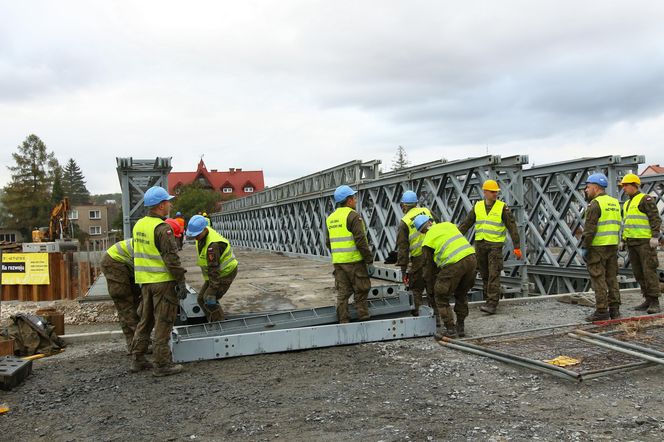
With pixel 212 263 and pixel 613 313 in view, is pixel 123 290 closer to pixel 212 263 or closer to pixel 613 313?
pixel 212 263

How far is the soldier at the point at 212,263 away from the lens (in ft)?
22.2

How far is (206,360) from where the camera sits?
6047mm

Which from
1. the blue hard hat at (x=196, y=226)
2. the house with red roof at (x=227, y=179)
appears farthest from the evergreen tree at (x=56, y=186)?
the blue hard hat at (x=196, y=226)

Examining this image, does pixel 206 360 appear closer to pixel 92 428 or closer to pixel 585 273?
pixel 92 428

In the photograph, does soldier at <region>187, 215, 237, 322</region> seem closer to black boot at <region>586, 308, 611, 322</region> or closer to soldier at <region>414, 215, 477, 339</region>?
soldier at <region>414, 215, 477, 339</region>

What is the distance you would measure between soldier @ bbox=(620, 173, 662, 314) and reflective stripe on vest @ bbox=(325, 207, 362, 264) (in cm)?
407

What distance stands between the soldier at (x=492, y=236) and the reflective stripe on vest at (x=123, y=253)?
15.3 feet

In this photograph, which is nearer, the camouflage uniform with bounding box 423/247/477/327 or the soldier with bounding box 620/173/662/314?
the camouflage uniform with bounding box 423/247/477/327

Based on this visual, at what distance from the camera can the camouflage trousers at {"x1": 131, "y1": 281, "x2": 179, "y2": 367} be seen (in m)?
5.56

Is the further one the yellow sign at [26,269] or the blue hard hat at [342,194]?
the yellow sign at [26,269]

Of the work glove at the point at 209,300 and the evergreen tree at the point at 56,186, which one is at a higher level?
the evergreen tree at the point at 56,186

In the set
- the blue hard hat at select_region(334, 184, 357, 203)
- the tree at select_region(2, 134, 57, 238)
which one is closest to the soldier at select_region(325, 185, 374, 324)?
the blue hard hat at select_region(334, 184, 357, 203)

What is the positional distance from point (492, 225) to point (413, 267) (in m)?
1.39

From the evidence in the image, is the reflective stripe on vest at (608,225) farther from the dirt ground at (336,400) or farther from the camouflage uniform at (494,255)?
the dirt ground at (336,400)
